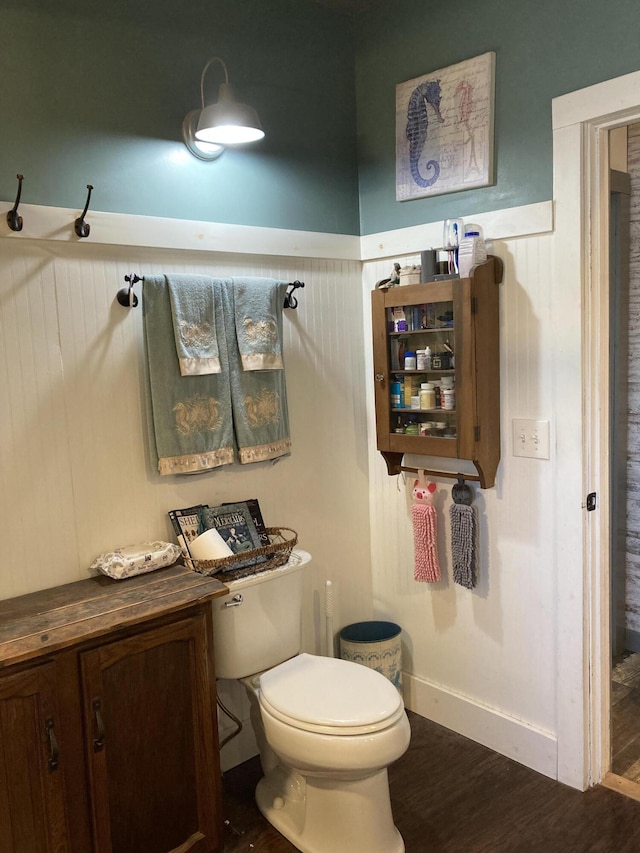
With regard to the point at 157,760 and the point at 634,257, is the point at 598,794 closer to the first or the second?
the point at 157,760

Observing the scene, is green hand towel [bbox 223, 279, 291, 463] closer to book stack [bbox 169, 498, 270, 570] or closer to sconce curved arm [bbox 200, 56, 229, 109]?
book stack [bbox 169, 498, 270, 570]

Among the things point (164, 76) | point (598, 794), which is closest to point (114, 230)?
point (164, 76)

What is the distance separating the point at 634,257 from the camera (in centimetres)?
290

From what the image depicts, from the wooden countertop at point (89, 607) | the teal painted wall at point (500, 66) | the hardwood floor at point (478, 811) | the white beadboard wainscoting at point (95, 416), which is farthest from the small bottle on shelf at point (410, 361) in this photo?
the hardwood floor at point (478, 811)

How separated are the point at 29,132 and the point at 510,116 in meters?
1.43

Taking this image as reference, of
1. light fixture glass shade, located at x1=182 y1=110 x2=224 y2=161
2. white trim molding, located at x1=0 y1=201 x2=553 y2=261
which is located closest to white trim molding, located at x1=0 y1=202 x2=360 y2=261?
white trim molding, located at x1=0 y1=201 x2=553 y2=261

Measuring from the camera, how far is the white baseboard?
231 cm

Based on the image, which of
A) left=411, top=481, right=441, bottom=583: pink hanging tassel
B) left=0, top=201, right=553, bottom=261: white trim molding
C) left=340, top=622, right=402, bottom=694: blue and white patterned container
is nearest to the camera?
left=0, top=201, right=553, bottom=261: white trim molding

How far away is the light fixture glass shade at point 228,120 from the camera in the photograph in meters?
2.00

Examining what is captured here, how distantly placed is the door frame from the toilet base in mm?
676

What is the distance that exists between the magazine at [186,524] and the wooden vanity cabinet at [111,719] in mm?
161

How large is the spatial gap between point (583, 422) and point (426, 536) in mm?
Result: 705

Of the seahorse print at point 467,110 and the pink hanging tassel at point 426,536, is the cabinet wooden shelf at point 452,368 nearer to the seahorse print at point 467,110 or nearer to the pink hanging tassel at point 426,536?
the pink hanging tassel at point 426,536

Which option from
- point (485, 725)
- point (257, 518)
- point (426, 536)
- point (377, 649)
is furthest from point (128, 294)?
point (485, 725)
